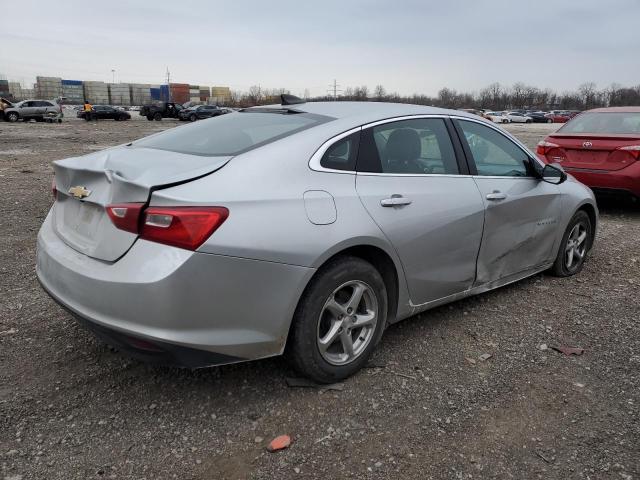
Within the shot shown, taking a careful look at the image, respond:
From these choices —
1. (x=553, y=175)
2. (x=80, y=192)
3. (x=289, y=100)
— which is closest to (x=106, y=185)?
(x=80, y=192)

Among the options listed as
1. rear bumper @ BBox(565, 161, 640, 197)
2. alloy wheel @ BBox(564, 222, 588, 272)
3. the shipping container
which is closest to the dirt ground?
alloy wheel @ BBox(564, 222, 588, 272)

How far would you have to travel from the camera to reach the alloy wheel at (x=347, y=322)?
2.86 m

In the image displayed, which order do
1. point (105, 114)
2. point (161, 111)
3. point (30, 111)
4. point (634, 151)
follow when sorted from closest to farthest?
point (634, 151)
point (30, 111)
point (105, 114)
point (161, 111)

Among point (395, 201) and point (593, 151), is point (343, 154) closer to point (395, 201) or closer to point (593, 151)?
point (395, 201)

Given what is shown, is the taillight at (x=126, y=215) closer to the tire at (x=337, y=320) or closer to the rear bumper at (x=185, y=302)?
the rear bumper at (x=185, y=302)

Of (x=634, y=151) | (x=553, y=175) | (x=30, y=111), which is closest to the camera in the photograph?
(x=553, y=175)

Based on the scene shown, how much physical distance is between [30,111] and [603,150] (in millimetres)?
38083

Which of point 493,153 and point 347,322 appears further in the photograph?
point 493,153

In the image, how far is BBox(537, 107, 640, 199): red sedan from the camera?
6.98 metres

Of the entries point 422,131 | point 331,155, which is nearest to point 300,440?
point 331,155

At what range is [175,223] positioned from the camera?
2.32 m

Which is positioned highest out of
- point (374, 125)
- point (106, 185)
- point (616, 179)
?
point (374, 125)

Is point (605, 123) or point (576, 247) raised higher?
point (605, 123)

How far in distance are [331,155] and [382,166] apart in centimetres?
39
